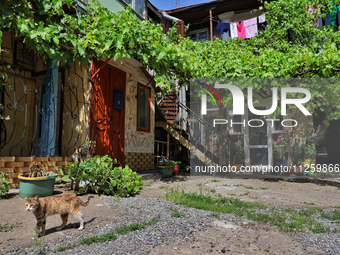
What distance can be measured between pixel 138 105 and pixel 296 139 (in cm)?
685

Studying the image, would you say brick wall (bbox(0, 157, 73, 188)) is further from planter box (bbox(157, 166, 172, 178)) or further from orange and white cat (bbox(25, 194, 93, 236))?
planter box (bbox(157, 166, 172, 178))

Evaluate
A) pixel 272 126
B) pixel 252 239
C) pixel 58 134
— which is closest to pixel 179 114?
pixel 272 126

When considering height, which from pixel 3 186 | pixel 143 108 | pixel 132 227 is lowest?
pixel 132 227

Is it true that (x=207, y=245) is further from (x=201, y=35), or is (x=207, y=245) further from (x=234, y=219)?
(x=201, y=35)

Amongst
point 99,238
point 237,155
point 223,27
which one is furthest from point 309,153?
point 99,238

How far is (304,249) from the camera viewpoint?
2.57 meters

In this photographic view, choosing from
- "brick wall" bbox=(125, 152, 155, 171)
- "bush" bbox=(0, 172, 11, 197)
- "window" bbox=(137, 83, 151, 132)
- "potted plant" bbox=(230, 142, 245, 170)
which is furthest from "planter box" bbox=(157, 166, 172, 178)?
"bush" bbox=(0, 172, 11, 197)

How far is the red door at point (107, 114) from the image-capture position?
629 centimetres

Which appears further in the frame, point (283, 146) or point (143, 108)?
point (283, 146)

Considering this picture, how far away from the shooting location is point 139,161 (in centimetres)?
787

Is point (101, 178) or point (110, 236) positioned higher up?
point (101, 178)

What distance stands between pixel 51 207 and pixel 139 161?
5367mm

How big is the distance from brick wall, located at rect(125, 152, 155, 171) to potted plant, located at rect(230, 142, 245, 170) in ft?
14.2

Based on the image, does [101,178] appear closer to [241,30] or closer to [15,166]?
[15,166]
